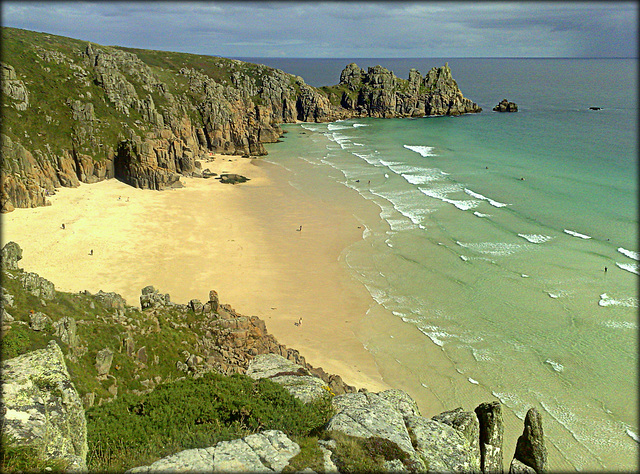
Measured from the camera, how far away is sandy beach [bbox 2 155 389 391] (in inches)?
1158

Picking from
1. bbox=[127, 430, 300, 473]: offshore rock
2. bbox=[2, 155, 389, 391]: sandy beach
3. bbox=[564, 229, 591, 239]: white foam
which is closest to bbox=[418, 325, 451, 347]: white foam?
bbox=[2, 155, 389, 391]: sandy beach

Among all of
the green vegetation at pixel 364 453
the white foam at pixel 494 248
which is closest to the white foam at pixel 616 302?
the white foam at pixel 494 248

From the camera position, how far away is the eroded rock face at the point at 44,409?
9383 millimetres

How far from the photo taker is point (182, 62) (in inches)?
4188

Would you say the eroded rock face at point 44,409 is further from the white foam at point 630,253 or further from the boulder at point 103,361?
the white foam at point 630,253

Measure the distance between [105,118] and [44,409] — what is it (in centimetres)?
5886

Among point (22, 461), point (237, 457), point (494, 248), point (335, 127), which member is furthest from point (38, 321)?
point (335, 127)

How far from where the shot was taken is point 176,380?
16.2m

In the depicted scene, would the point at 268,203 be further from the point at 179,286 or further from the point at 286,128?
the point at 286,128

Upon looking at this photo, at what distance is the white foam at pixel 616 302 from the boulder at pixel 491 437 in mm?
23609

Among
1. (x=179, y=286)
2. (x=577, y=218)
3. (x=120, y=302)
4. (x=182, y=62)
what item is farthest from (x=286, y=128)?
(x=120, y=302)

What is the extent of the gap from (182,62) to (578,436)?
10916cm

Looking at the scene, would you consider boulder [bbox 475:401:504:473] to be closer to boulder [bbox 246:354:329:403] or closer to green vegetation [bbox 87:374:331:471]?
green vegetation [bbox 87:374:331:471]

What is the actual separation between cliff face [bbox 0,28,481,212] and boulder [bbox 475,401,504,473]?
45.3m
